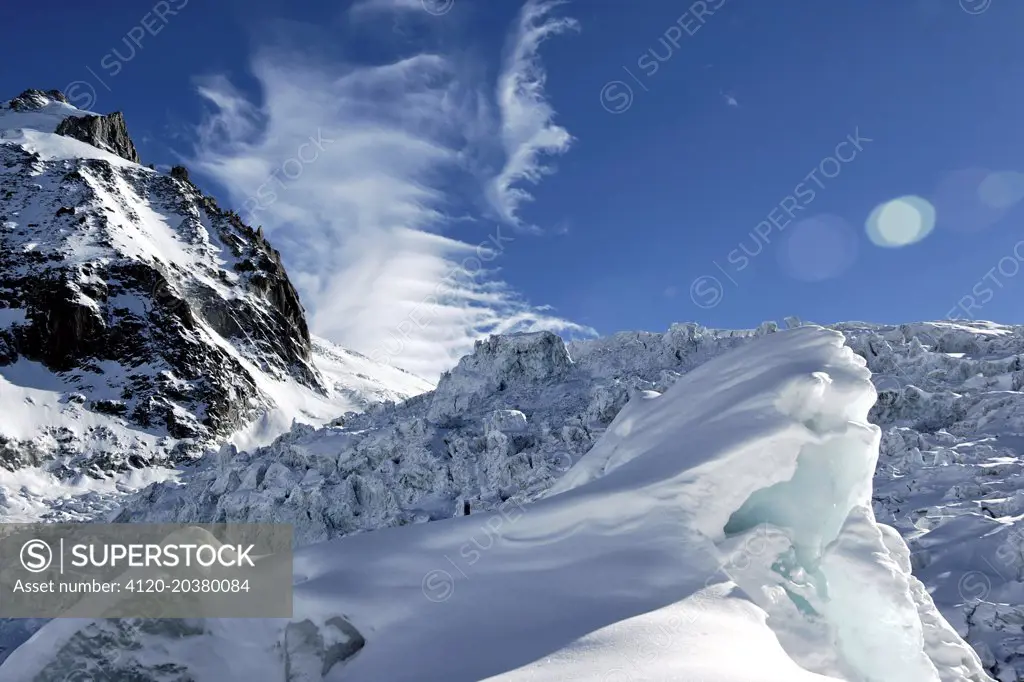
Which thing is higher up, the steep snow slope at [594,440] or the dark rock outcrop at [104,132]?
the dark rock outcrop at [104,132]

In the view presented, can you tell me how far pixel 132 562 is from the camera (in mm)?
5023

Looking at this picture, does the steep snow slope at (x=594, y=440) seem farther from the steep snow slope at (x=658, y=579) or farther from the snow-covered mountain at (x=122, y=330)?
the snow-covered mountain at (x=122, y=330)

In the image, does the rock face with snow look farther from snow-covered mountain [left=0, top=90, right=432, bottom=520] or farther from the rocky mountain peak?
the rocky mountain peak

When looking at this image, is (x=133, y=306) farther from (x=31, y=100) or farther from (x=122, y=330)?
(x=31, y=100)

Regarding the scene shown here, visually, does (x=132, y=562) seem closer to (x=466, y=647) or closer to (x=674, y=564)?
(x=466, y=647)

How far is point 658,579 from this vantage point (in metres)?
5.64

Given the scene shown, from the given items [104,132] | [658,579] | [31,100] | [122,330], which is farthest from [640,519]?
[31,100]

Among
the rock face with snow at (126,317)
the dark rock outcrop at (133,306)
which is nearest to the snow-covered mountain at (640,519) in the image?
the rock face with snow at (126,317)

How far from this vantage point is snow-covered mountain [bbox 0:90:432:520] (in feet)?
154

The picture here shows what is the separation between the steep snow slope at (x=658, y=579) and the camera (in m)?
4.42

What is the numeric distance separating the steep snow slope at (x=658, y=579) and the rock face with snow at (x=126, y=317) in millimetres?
47930

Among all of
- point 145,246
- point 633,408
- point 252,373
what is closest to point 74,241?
point 145,246

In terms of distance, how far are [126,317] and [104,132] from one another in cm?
4121

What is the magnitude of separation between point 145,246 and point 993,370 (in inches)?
2667
